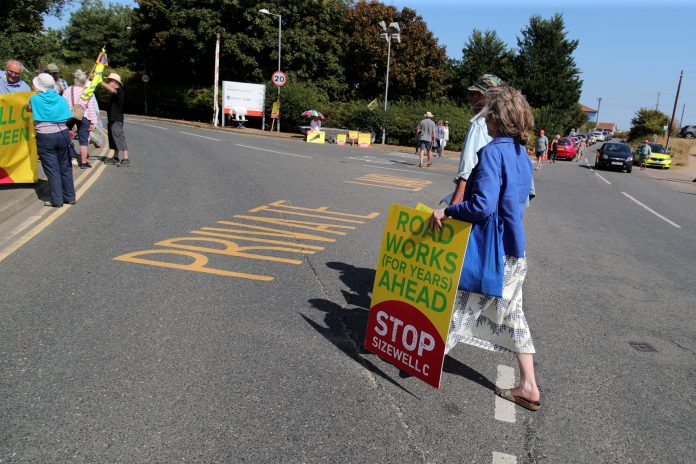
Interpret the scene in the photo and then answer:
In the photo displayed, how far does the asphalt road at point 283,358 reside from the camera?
2854 millimetres

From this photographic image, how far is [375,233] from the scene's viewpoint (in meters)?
7.65

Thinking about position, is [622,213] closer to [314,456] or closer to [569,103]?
[314,456]

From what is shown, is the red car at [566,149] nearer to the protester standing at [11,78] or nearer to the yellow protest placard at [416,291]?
the protester standing at [11,78]

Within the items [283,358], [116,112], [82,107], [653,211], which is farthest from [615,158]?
[283,358]

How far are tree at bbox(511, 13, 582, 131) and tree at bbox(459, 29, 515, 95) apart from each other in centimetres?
205

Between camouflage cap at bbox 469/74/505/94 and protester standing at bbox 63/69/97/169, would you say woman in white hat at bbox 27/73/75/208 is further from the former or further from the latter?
camouflage cap at bbox 469/74/505/94

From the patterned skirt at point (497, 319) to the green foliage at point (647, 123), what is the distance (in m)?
80.8

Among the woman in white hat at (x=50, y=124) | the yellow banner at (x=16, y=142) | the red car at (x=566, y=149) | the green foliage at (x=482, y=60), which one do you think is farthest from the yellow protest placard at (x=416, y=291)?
the green foliage at (x=482, y=60)

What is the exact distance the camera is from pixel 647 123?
2953 inches

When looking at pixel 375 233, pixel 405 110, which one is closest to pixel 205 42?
pixel 405 110

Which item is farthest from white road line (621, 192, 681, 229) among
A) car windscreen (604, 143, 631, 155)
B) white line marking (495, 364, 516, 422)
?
car windscreen (604, 143, 631, 155)

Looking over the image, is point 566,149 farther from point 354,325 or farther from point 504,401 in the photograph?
point 504,401

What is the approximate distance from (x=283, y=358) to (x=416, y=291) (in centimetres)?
101

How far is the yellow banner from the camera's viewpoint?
8.49m
